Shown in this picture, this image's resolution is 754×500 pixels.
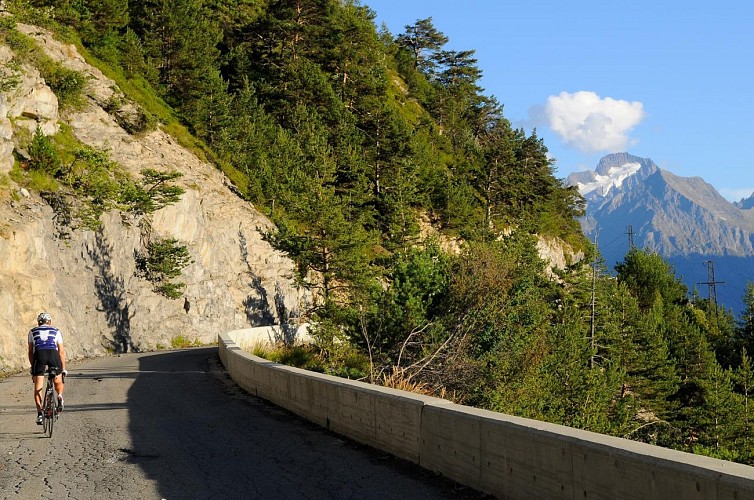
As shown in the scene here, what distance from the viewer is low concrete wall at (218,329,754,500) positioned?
453 cm

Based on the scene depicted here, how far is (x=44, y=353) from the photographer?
36.4 ft

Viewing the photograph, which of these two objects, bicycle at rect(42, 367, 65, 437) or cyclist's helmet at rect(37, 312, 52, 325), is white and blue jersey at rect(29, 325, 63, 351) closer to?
cyclist's helmet at rect(37, 312, 52, 325)

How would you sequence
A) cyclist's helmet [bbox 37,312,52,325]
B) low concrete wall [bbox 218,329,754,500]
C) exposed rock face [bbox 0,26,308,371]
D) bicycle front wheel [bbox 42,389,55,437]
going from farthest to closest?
1. exposed rock face [bbox 0,26,308,371]
2. cyclist's helmet [bbox 37,312,52,325]
3. bicycle front wheel [bbox 42,389,55,437]
4. low concrete wall [bbox 218,329,754,500]

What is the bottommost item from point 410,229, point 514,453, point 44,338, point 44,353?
point 514,453

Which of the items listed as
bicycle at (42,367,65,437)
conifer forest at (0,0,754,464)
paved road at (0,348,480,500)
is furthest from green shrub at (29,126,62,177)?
bicycle at (42,367,65,437)

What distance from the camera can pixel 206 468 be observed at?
8352 millimetres

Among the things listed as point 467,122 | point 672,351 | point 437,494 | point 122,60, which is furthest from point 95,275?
point 467,122

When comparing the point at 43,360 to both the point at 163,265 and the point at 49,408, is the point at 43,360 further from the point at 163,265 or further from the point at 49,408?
the point at 163,265

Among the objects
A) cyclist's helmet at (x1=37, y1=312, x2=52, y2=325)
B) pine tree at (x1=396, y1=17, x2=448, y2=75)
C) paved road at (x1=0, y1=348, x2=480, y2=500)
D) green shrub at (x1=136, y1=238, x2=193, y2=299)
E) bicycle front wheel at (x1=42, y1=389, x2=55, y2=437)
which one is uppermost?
pine tree at (x1=396, y1=17, x2=448, y2=75)

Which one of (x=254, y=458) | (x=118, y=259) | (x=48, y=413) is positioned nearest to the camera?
(x=254, y=458)

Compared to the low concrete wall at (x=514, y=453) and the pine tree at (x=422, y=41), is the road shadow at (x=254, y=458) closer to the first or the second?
the low concrete wall at (x=514, y=453)

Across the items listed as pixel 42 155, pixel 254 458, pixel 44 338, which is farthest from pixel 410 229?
pixel 254 458

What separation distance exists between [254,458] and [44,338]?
4.72 metres

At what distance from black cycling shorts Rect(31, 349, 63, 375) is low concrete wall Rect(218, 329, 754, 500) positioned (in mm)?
4330
